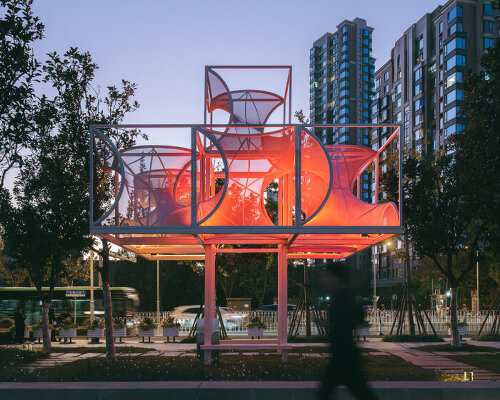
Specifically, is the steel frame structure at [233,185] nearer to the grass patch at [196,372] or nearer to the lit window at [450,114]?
the grass patch at [196,372]

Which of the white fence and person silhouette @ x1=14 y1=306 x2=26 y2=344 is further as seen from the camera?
the white fence

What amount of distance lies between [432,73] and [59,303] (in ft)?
220

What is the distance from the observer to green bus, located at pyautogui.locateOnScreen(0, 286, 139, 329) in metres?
37.7

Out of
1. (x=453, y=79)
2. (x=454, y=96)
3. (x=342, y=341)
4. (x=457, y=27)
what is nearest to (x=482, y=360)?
(x=342, y=341)

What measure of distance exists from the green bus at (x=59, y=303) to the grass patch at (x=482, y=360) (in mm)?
23308

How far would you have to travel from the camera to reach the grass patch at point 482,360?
15500 millimetres

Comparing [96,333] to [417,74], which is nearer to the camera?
[96,333]

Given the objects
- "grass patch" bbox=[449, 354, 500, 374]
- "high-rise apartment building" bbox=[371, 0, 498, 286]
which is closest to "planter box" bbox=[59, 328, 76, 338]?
"grass patch" bbox=[449, 354, 500, 374]

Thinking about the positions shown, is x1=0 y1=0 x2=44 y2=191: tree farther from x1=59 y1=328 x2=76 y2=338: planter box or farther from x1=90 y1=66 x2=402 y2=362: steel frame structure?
x1=59 y1=328 x2=76 y2=338: planter box

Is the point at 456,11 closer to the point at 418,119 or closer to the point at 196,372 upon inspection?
the point at 418,119

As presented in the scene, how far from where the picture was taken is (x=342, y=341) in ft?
23.9

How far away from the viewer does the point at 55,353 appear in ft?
66.0

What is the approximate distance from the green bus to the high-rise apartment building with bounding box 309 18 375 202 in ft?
298

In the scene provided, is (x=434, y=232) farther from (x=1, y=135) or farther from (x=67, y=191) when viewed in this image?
(x=1, y=135)
